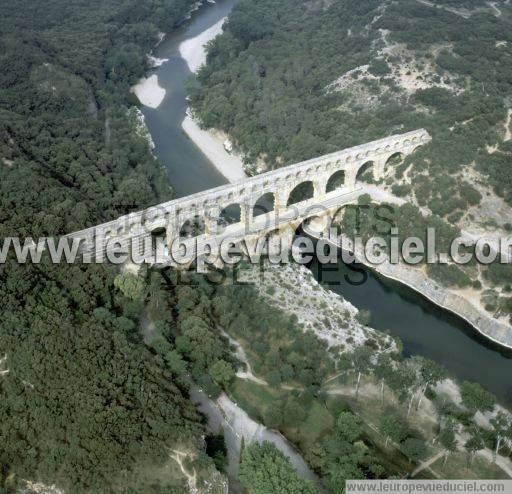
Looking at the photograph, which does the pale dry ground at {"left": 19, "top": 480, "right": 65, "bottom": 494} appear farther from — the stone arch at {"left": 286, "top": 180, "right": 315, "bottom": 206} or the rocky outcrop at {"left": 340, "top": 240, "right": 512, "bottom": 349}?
the stone arch at {"left": 286, "top": 180, "right": 315, "bottom": 206}

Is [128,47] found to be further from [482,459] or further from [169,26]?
[482,459]

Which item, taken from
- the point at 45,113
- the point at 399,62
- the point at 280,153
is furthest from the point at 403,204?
the point at 45,113

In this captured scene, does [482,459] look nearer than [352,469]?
No

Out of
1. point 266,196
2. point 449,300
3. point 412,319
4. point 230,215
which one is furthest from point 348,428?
point 266,196

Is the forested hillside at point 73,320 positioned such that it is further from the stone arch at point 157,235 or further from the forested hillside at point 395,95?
the forested hillside at point 395,95

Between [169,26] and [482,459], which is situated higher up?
[169,26]

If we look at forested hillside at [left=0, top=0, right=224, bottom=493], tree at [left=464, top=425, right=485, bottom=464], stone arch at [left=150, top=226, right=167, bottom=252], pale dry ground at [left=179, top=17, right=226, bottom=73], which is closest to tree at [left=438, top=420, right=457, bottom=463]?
tree at [left=464, top=425, right=485, bottom=464]

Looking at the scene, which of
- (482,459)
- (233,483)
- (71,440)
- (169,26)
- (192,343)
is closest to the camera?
(71,440)
